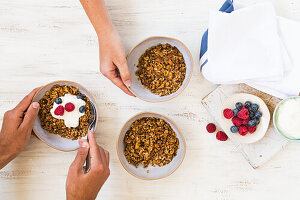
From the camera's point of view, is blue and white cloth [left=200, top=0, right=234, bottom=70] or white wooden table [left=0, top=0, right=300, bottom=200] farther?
white wooden table [left=0, top=0, right=300, bottom=200]

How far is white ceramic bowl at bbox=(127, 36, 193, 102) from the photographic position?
1.02m

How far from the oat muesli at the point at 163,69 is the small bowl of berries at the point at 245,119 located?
0.68 ft

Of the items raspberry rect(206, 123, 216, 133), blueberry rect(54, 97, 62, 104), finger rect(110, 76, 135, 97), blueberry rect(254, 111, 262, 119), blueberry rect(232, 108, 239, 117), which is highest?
finger rect(110, 76, 135, 97)

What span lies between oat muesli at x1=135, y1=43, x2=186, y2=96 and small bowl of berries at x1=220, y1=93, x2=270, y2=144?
0.21 metres

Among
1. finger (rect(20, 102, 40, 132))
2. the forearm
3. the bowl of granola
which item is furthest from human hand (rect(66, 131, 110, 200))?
the forearm

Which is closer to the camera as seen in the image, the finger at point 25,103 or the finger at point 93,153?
the finger at point 93,153

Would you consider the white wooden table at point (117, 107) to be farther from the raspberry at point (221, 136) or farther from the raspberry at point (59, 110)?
the raspberry at point (59, 110)

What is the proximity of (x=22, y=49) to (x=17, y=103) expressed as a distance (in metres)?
0.21

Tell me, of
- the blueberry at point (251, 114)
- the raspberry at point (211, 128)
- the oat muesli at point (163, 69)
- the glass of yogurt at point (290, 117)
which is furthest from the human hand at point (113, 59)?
the glass of yogurt at point (290, 117)

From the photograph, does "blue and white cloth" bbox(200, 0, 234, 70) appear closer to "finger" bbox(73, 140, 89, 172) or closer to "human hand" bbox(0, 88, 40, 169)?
"finger" bbox(73, 140, 89, 172)

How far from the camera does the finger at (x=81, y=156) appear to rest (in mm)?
891

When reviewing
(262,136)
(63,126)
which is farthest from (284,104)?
(63,126)

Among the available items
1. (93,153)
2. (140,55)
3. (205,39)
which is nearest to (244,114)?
(205,39)

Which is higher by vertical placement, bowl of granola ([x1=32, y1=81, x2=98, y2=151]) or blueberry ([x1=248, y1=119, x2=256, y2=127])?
blueberry ([x1=248, y1=119, x2=256, y2=127])
